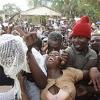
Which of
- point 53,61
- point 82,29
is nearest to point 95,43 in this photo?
point 82,29

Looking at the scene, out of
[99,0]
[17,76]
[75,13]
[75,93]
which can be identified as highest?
[17,76]

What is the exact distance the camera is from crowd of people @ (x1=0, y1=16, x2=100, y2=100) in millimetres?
3443

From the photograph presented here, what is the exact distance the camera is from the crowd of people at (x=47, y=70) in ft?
11.3

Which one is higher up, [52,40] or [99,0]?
[52,40]

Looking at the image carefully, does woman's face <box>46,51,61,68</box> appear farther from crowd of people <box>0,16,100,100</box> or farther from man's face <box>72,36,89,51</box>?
man's face <box>72,36,89,51</box>

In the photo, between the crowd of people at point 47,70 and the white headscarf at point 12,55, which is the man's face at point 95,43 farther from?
the white headscarf at point 12,55

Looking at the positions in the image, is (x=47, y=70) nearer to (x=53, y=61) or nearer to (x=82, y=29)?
(x=53, y=61)

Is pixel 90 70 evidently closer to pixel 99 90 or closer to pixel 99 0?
pixel 99 90

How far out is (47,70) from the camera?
3904 millimetres

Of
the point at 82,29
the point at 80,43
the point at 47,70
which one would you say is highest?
the point at 82,29

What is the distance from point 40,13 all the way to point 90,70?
102 feet

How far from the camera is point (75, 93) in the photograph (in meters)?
3.83

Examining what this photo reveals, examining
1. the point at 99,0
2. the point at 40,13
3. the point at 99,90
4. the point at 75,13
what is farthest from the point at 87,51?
the point at 75,13

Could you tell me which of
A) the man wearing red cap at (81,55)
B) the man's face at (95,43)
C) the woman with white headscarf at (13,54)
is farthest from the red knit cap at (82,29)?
the woman with white headscarf at (13,54)
